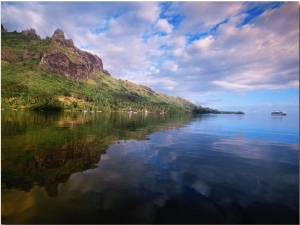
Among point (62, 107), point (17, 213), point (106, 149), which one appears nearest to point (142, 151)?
point (106, 149)

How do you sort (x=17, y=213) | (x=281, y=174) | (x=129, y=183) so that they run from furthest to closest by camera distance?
1. (x=281, y=174)
2. (x=129, y=183)
3. (x=17, y=213)

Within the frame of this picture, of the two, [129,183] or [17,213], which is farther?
[129,183]

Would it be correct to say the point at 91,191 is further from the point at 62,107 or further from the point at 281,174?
the point at 62,107

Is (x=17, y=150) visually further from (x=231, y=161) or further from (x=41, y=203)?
(x=231, y=161)

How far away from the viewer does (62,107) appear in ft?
611

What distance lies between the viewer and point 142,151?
28281mm

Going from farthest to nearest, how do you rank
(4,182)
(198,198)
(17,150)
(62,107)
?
(62,107)
(17,150)
(4,182)
(198,198)

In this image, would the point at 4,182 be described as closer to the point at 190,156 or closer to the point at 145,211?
the point at 145,211

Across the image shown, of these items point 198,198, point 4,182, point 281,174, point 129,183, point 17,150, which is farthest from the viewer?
point 17,150

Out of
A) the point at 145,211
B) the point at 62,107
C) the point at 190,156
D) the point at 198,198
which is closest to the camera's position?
the point at 145,211

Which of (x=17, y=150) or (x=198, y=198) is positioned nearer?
(x=198, y=198)

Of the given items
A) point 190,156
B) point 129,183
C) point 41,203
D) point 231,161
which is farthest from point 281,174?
point 41,203

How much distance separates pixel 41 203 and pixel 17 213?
4.29 feet

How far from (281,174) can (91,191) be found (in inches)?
694
